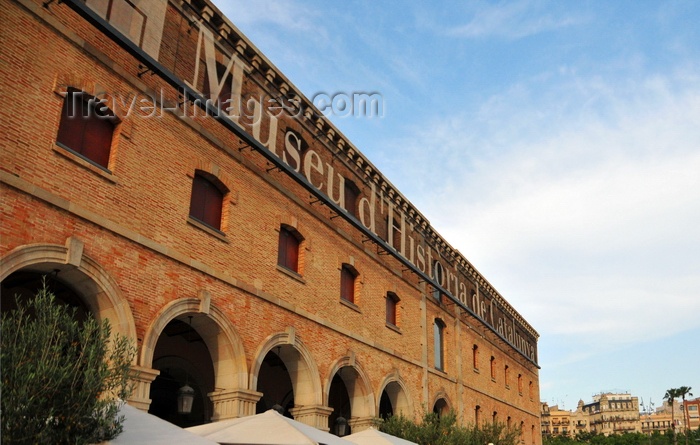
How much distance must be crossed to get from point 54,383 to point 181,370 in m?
10.3

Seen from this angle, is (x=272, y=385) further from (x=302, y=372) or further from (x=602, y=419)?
(x=602, y=419)

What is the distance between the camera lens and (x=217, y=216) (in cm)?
1450

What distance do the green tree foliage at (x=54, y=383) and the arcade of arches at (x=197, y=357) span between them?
2.76 ft

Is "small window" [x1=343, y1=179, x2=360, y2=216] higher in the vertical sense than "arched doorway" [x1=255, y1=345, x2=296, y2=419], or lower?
higher

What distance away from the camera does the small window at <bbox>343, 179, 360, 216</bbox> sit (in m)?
20.8

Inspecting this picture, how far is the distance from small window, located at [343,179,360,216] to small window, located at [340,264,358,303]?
6.59 feet

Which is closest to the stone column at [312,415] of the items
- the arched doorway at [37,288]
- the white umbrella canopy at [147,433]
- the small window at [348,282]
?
the small window at [348,282]

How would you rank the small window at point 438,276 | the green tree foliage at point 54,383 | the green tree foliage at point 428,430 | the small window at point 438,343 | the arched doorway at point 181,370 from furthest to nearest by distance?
the small window at point 438,276 → the small window at point 438,343 → the green tree foliage at point 428,430 → the arched doorway at point 181,370 → the green tree foliage at point 54,383

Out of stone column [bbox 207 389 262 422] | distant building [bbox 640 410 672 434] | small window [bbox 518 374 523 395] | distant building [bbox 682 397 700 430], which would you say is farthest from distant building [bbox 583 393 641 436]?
stone column [bbox 207 389 262 422]

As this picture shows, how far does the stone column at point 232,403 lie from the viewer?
13.4 m

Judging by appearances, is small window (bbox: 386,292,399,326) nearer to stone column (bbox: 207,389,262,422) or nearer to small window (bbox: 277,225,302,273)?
small window (bbox: 277,225,302,273)

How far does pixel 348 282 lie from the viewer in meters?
19.8

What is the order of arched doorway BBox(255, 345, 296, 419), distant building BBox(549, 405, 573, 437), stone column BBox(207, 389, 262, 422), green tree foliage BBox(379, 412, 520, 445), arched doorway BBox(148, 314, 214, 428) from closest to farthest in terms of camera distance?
1. stone column BBox(207, 389, 262, 422)
2. arched doorway BBox(148, 314, 214, 428)
3. green tree foliage BBox(379, 412, 520, 445)
4. arched doorway BBox(255, 345, 296, 419)
5. distant building BBox(549, 405, 573, 437)

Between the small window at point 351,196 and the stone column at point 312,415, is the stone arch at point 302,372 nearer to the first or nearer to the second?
the stone column at point 312,415
